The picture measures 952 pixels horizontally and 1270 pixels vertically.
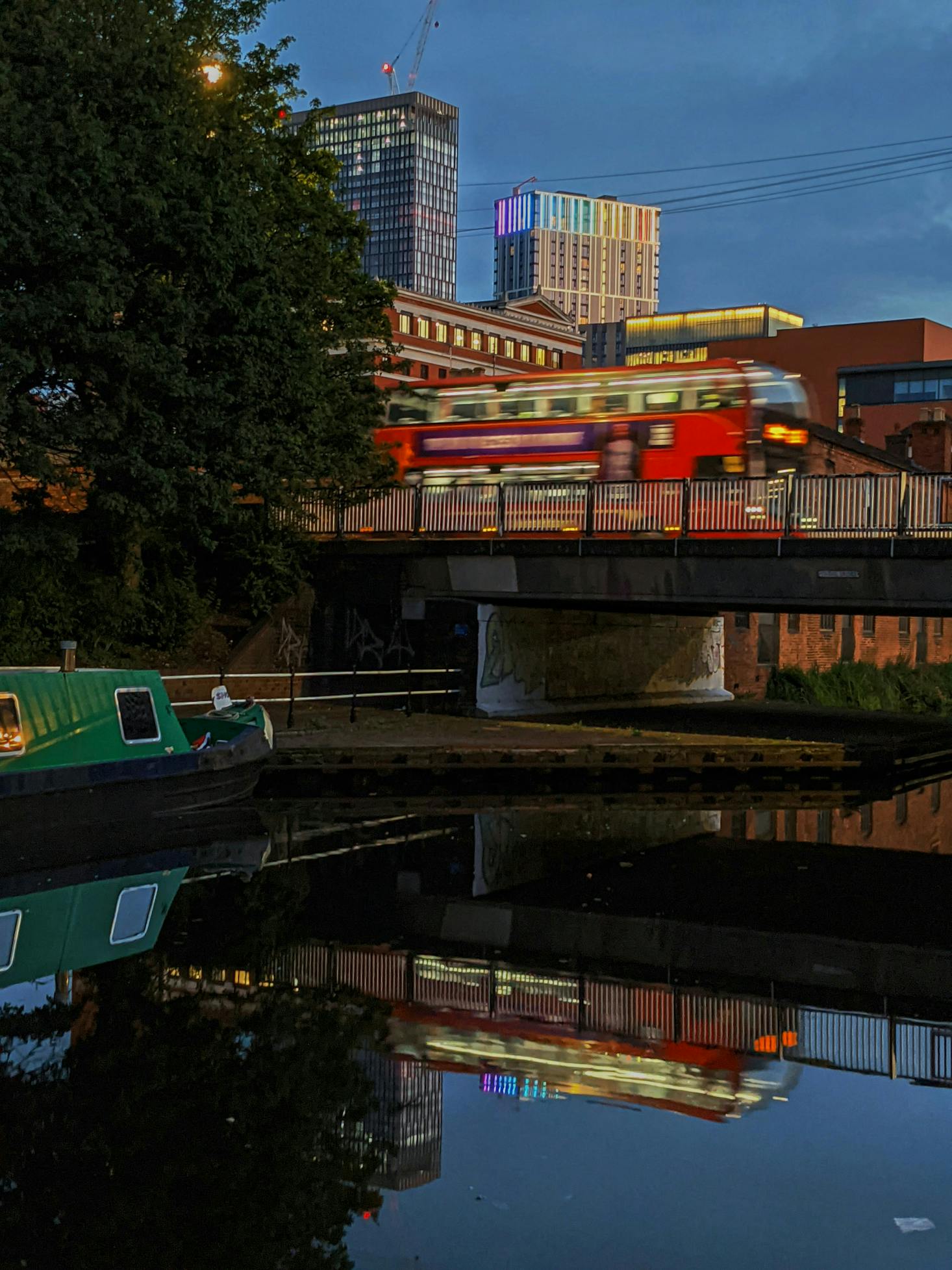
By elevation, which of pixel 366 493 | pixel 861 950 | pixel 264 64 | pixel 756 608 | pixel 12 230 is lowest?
pixel 861 950

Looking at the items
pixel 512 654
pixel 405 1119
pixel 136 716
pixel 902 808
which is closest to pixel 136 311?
pixel 136 716

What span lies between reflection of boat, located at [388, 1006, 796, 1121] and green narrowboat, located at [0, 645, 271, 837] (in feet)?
25.5

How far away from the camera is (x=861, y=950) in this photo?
41.6 feet

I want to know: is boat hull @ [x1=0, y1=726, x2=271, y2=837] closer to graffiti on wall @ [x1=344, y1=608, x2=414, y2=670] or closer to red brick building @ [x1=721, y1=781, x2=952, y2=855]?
red brick building @ [x1=721, y1=781, x2=952, y2=855]

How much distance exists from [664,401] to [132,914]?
22.7 meters

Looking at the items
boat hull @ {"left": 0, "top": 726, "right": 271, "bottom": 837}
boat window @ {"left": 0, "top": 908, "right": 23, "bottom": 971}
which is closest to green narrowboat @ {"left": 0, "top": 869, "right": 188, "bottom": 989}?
boat window @ {"left": 0, "top": 908, "right": 23, "bottom": 971}

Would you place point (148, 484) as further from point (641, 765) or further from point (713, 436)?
point (713, 436)

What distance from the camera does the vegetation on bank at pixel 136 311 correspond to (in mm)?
22062

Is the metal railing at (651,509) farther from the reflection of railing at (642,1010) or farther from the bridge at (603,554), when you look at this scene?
the reflection of railing at (642,1010)

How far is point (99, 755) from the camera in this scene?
17281mm

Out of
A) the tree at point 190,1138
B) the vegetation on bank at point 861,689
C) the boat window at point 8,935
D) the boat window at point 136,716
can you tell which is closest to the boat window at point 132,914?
the boat window at point 8,935

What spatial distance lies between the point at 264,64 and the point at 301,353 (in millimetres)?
7607

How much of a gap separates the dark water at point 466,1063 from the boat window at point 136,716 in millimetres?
1640

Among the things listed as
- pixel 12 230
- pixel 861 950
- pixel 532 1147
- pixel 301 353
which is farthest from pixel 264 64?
pixel 532 1147
